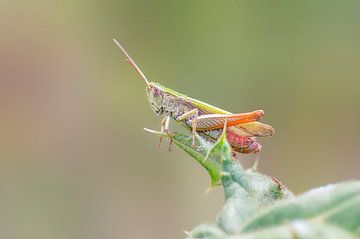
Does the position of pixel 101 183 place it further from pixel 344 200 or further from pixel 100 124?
pixel 344 200

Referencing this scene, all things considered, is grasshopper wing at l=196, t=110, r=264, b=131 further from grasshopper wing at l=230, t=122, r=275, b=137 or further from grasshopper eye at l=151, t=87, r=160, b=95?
grasshopper eye at l=151, t=87, r=160, b=95

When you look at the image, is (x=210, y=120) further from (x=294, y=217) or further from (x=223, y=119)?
(x=294, y=217)

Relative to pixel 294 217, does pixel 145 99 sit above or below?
above

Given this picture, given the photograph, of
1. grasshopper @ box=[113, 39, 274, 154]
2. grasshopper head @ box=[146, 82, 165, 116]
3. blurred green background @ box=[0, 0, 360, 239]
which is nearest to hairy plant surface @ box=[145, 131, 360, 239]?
grasshopper @ box=[113, 39, 274, 154]

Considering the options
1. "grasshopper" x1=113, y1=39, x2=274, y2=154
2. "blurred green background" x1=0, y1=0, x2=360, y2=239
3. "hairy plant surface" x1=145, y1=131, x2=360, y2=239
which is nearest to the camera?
"hairy plant surface" x1=145, y1=131, x2=360, y2=239

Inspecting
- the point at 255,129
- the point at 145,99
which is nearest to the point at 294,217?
the point at 255,129

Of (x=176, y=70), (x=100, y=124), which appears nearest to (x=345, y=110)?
(x=176, y=70)

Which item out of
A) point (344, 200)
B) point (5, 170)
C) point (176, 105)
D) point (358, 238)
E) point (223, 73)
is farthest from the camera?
point (223, 73)
